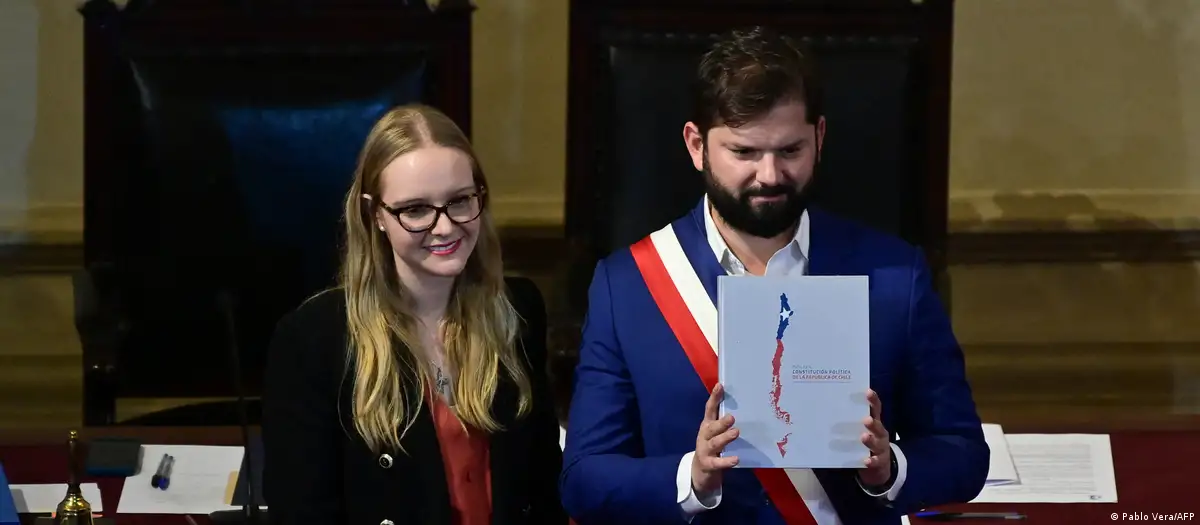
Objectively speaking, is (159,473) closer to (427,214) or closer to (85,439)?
(85,439)

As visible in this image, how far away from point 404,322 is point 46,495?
52 cm

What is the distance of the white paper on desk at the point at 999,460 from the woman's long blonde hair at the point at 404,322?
62cm

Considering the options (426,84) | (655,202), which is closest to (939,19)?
(655,202)

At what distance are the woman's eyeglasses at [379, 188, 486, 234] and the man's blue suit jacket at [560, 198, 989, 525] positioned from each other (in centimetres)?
21

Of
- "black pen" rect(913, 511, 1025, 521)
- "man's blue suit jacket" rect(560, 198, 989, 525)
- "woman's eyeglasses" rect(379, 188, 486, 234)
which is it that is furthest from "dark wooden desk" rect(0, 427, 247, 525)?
"black pen" rect(913, 511, 1025, 521)

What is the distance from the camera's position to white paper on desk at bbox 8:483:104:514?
1.73 meters

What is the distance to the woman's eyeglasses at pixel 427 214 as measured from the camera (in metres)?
1.57

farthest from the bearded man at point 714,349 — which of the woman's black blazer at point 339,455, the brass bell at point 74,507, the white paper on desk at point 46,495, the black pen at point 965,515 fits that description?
the white paper on desk at point 46,495

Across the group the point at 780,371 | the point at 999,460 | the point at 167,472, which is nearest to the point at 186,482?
the point at 167,472

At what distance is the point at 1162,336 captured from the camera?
10.3 ft

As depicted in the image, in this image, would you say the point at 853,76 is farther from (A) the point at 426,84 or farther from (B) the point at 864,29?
(A) the point at 426,84

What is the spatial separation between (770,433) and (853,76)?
3.85ft

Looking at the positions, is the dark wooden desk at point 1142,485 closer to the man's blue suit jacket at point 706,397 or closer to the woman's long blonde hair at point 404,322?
the man's blue suit jacket at point 706,397

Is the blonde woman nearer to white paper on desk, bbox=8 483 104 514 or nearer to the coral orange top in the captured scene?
the coral orange top
